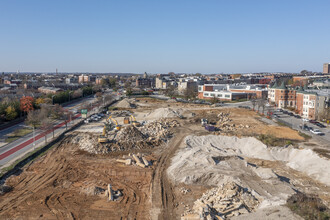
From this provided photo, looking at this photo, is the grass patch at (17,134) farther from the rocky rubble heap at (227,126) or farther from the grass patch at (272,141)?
the grass patch at (272,141)

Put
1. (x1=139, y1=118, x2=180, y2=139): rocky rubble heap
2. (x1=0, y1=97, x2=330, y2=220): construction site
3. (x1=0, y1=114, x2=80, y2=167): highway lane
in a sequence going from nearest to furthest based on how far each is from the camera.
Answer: (x1=0, y1=97, x2=330, y2=220): construction site → (x1=0, y1=114, x2=80, y2=167): highway lane → (x1=139, y1=118, x2=180, y2=139): rocky rubble heap

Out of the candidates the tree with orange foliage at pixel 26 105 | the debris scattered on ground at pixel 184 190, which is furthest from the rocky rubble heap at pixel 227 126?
the tree with orange foliage at pixel 26 105

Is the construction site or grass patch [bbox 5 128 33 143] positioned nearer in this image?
the construction site

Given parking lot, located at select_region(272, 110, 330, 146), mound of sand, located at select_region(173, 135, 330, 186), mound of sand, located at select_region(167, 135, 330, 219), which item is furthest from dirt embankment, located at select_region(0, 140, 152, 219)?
parking lot, located at select_region(272, 110, 330, 146)

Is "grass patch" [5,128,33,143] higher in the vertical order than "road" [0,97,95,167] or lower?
higher

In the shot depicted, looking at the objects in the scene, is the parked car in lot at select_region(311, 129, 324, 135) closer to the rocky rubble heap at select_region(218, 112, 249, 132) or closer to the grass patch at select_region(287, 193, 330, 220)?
the rocky rubble heap at select_region(218, 112, 249, 132)
